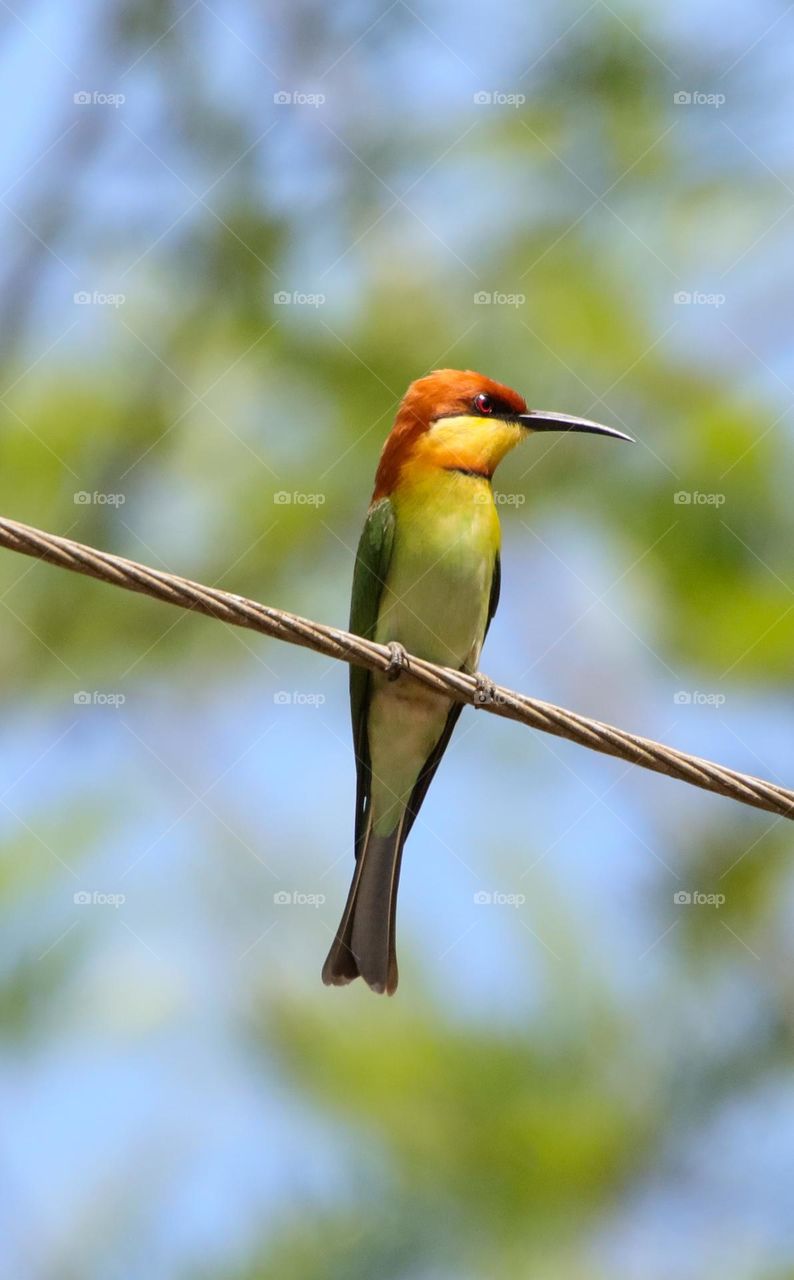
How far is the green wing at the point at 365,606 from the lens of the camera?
4.34 meters

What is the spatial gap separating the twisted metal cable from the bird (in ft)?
3.62

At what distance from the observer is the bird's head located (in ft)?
14.4

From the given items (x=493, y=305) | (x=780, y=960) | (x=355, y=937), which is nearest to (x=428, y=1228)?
(x=355, y=937)

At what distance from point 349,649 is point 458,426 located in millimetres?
1677

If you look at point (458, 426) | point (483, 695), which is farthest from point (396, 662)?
point (458, 426)

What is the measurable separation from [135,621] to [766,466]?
2.70m

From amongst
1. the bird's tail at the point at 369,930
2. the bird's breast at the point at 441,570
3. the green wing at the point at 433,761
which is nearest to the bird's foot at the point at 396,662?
the bird's breast at the point at 441,570

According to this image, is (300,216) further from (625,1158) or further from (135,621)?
(625,1158)

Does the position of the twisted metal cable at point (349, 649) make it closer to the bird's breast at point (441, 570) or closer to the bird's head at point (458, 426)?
the bird's breast at point (441, 570)

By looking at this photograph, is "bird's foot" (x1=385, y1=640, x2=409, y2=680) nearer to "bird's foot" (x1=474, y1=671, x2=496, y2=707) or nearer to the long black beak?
"bird's foot" (x1=474, y1=671, x2=496, y2=707)

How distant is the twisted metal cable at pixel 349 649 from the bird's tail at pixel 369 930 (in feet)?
4.32

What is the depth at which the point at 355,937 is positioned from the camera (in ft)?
14.1

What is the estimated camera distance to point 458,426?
443cm

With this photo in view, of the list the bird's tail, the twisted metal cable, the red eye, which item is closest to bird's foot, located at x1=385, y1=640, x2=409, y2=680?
the twisted metal cable
